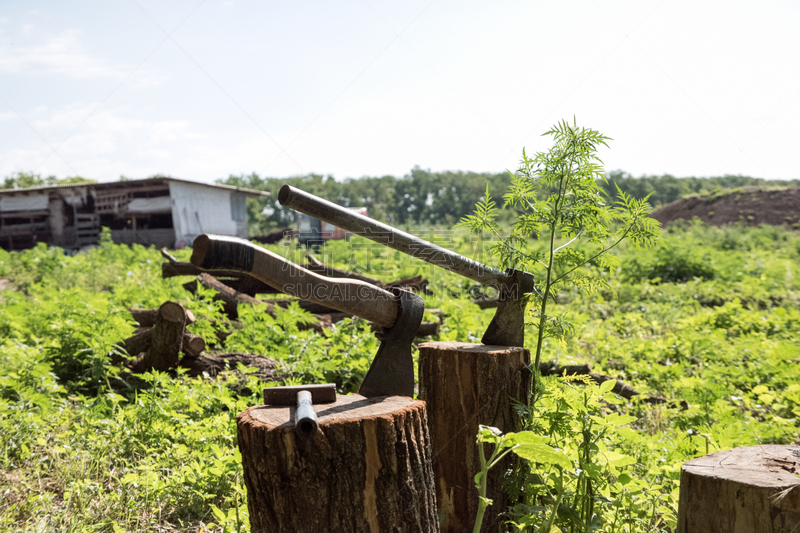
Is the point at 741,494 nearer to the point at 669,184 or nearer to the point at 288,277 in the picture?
the point at 288,277

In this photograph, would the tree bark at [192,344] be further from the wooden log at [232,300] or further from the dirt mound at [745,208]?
the dirt mound at [745,208]

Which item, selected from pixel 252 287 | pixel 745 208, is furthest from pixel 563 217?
pixel 745 208

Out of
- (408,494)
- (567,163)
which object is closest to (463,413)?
(408,494)

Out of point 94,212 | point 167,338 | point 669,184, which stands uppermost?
point 669,184

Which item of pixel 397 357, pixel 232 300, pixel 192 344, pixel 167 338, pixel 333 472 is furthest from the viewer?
pixel 232 300

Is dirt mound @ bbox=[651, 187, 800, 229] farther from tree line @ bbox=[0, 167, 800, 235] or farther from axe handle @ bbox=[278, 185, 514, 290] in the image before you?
axe handle @ bbox=[278, 185, 514, 290]

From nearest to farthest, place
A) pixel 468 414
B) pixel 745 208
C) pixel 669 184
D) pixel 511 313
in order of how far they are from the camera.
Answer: pixel 468 414, pixel 511 313, pixel 745 208, pixel 669 184

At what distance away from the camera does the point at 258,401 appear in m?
3.69

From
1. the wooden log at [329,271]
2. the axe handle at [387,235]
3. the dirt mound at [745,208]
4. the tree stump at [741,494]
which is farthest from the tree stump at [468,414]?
the dirt mound at [745,208]

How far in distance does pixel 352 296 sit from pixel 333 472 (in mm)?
605

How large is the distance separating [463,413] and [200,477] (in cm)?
154

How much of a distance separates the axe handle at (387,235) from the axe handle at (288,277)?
0.27 m

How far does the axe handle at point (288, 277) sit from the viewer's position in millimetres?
1533

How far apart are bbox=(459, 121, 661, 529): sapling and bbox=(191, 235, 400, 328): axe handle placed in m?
0.83
